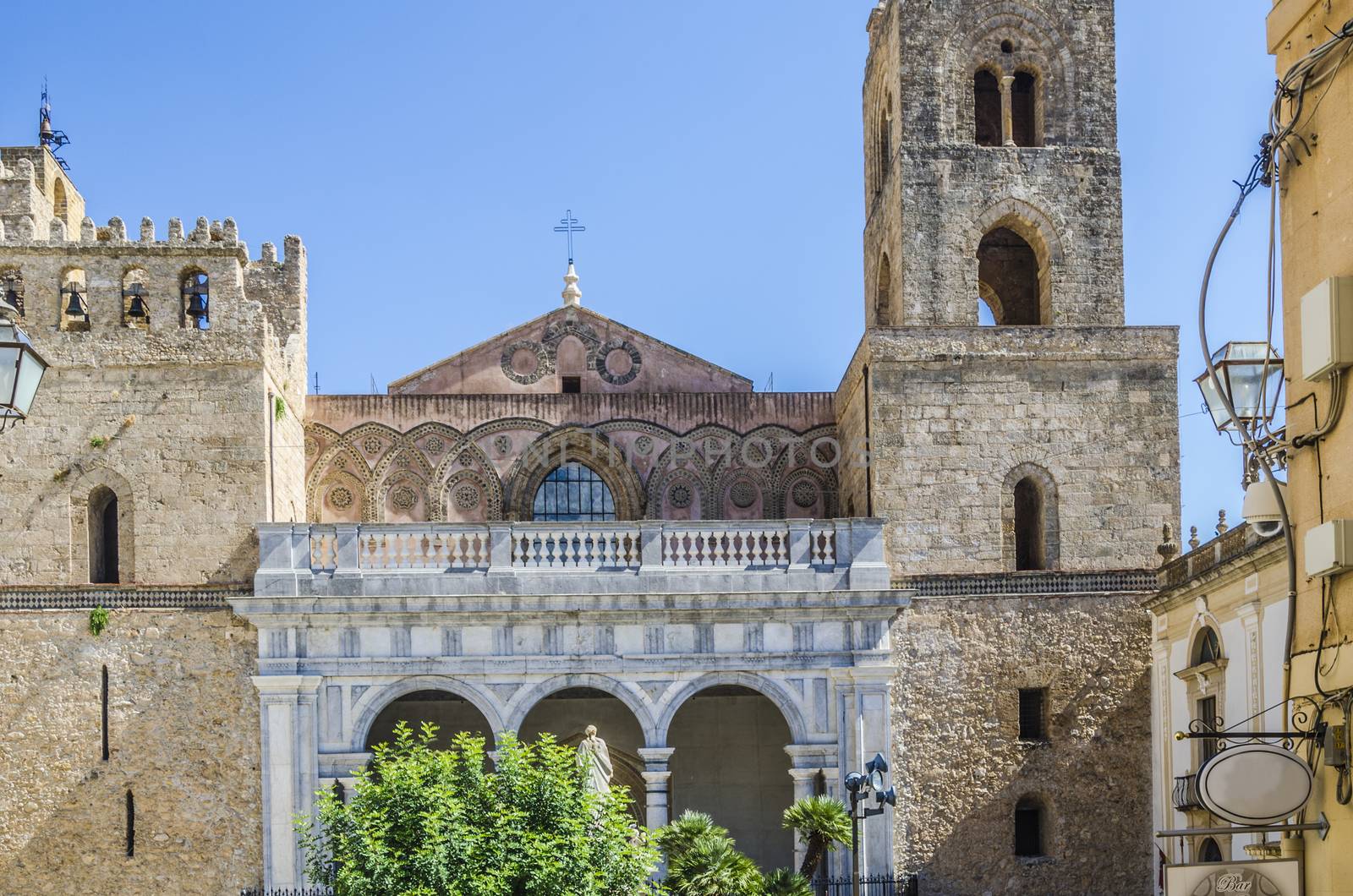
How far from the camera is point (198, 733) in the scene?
2198 cm

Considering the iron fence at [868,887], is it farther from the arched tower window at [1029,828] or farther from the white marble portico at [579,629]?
the arched tower window at [1029,828]

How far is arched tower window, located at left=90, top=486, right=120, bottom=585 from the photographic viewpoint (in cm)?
2283

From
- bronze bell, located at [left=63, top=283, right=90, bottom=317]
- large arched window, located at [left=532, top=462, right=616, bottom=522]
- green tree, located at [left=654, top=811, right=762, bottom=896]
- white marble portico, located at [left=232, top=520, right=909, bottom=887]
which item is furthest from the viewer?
large arched window, located at [left=532, top=462, right=616, bottom=522]

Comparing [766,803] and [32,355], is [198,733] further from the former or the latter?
[32,355]

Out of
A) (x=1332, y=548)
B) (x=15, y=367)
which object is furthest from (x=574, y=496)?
(x=1332, y=548)

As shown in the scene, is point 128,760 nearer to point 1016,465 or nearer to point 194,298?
point 194,298

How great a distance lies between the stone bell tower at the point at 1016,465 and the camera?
74.4 feet

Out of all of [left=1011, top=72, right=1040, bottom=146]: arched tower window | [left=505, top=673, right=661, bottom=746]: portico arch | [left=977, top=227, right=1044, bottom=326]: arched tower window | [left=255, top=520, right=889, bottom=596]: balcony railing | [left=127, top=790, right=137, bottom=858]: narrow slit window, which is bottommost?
[left=127, top=790, right=137, bottom=858]: narrow slit window

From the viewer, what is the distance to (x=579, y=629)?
2219 centimetres

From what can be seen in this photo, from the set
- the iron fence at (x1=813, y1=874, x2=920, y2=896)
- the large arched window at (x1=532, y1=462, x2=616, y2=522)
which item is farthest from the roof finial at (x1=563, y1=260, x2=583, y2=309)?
the iron fence at (x1=813, y1=874, x2=920, y2=896)

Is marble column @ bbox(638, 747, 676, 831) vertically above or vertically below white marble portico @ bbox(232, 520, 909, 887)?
below

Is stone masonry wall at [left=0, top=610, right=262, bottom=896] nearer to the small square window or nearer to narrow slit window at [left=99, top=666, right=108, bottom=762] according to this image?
narrow slit window at [left=99, top=666, right=108, bottom=762]

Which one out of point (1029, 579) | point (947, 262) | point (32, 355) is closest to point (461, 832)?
point (32, 355)

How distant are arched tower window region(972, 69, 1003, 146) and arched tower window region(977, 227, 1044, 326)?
156 cm
